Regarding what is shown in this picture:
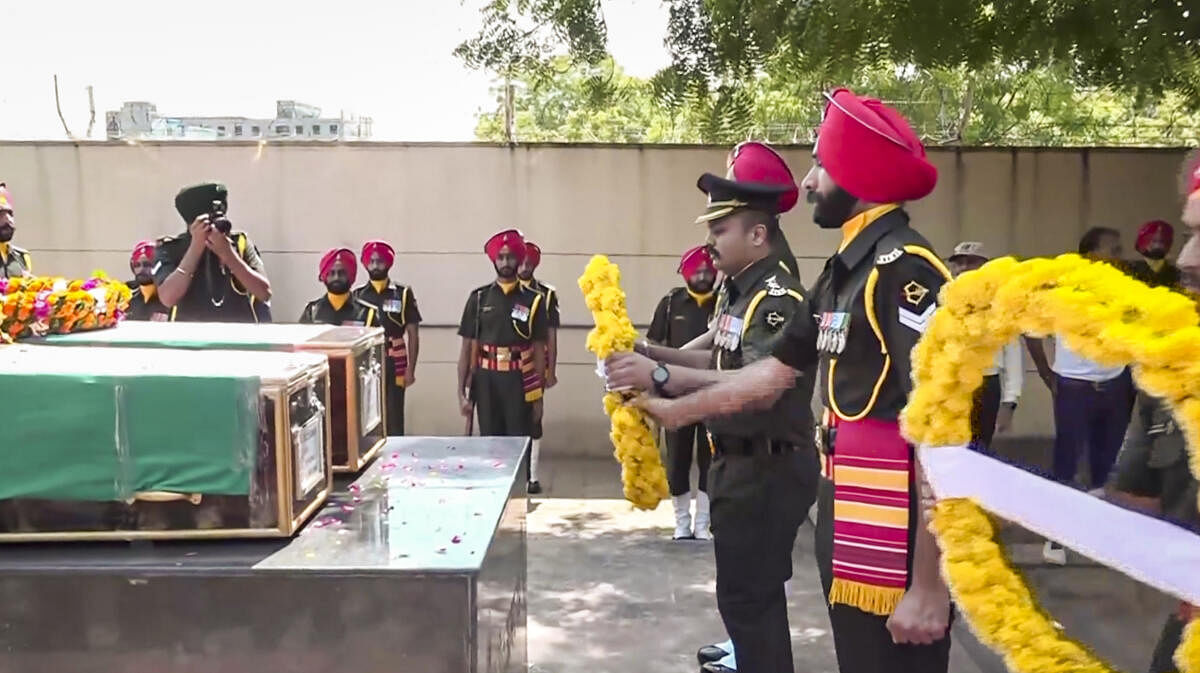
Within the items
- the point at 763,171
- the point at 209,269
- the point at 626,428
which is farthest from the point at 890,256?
the point at 209,269

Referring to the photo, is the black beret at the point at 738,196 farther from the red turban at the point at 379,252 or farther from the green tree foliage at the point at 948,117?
the red turban at the point at 379,252

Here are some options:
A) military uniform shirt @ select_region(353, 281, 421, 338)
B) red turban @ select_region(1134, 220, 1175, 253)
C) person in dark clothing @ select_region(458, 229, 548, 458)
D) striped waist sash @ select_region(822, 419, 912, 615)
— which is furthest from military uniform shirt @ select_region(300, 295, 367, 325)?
red turban @ select_region(1134, 220, 1175, 253)

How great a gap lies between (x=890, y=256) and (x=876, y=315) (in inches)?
5.7

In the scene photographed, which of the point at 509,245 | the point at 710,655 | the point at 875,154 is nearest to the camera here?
the point at 875,154

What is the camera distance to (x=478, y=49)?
6023 millimetres

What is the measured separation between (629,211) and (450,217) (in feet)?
5.26

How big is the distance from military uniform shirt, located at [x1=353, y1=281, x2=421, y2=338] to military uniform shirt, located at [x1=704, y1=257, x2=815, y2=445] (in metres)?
4.67

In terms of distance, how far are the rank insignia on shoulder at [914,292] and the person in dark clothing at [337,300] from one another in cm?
553

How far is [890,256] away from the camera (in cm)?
245

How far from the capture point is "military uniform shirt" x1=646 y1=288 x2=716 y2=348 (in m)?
6.76

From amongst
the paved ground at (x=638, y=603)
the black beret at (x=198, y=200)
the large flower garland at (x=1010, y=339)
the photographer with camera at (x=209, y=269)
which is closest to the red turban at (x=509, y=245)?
the paved ground at (x=638, y=603)

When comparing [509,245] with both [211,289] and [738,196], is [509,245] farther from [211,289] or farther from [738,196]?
[738,196]

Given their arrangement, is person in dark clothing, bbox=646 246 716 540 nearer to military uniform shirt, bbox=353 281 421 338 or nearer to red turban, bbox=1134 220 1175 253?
military uniform shirt, bbox=353 281 421 338

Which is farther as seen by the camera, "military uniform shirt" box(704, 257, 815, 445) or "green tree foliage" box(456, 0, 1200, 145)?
"green tree foliage" box(456, 0, 1200, 145)
